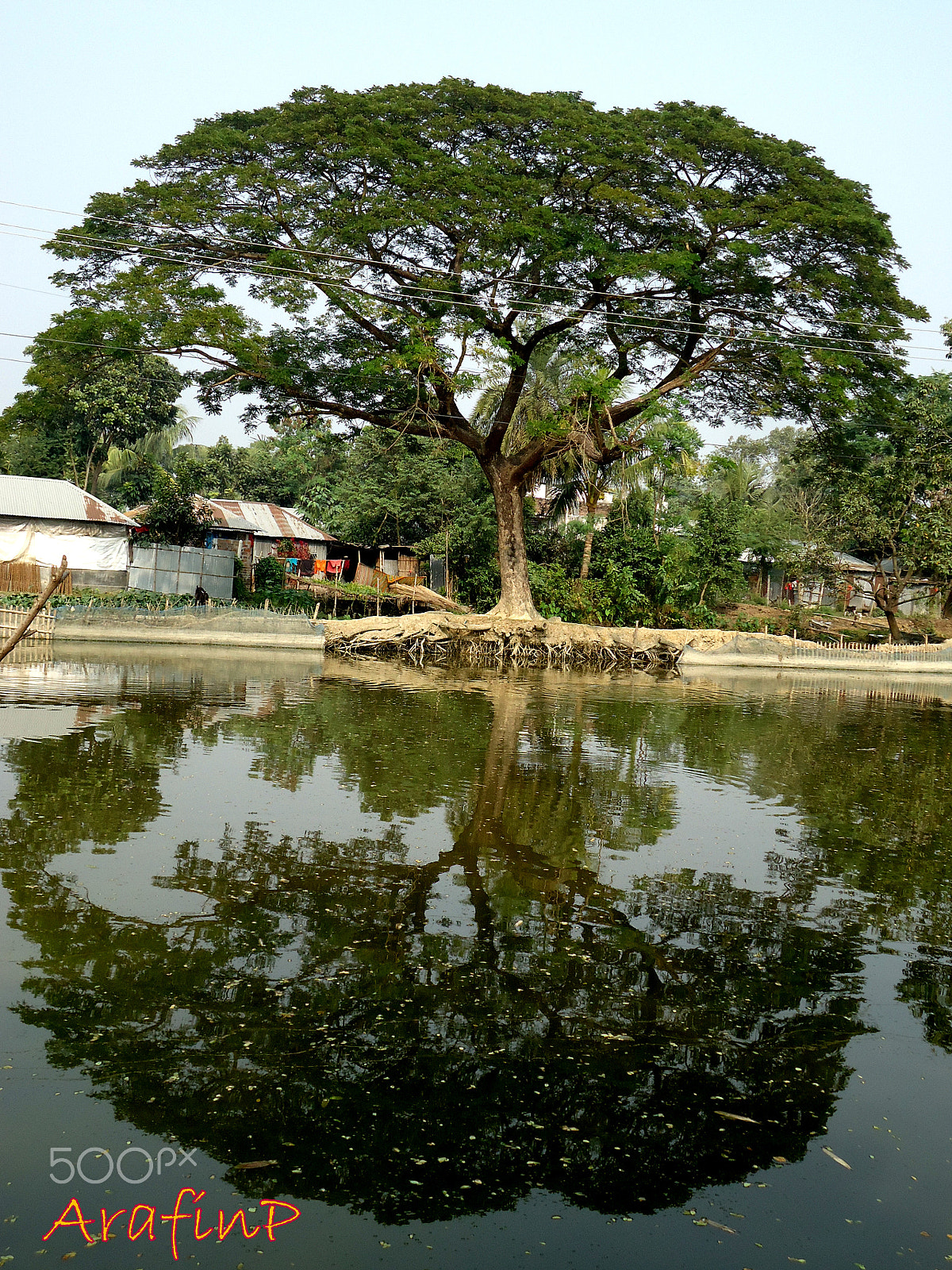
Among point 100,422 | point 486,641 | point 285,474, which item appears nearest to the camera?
point 486,641

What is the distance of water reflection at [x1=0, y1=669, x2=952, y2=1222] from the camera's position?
169 inches

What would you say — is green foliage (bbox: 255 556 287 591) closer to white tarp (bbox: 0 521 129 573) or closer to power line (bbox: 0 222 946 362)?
→ white tarp (bbox: 0 521 129 573)

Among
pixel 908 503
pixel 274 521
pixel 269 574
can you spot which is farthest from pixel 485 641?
pixel 908 503

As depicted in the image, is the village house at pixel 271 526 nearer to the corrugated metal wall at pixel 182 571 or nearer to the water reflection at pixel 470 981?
the corrugated metal wall at pixel 182 571

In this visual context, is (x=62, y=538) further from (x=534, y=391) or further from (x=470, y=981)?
(x=470, y=981)

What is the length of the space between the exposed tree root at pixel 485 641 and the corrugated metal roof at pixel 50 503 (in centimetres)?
838

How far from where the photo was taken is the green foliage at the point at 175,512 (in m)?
30.1

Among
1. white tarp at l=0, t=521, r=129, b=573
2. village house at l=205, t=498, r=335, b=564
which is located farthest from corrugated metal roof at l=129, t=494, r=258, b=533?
white tarp at l=0, t=521, r=129, b=573

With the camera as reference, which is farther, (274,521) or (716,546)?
(274,521)

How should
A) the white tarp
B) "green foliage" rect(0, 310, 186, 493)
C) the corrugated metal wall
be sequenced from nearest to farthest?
the white tarp → the corrugated metal wall → "green foliage" rect(0, 310, 186, 493)

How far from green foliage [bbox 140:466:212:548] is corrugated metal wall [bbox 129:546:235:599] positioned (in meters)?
0.51

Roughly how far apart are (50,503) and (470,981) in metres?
27.9

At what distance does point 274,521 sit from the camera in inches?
1544

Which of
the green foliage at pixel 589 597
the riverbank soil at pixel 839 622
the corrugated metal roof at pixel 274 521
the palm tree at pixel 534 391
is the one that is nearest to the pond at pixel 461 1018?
the palm tree at pixel 534 391
